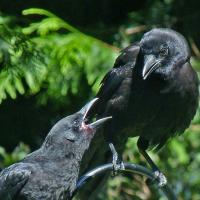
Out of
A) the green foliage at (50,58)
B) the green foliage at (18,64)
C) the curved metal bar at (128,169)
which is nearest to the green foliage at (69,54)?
the green foliage at (50,58)

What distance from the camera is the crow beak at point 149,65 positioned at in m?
5.97

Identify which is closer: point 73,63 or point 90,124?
point 90,124

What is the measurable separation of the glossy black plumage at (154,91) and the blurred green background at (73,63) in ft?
2.62

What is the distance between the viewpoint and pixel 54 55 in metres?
7.01

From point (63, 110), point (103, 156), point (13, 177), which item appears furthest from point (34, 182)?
point (63, 110)

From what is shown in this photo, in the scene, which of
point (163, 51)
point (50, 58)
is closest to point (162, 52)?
point (163, 51)

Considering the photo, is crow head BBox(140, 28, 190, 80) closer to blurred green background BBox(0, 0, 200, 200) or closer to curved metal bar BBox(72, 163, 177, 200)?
curved metal bar BBox(72, 163, 177, 200)

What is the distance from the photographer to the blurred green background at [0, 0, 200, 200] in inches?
271

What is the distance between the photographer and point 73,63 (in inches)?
278

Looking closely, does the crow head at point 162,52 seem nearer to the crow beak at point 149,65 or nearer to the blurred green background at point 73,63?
the crow beak at point 149,65

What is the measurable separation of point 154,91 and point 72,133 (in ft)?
2.43

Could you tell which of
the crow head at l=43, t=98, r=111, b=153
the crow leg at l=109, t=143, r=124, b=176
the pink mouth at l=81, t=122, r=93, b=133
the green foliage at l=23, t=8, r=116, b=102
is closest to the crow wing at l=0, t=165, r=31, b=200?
the crow head at l=43, t=98, r=111, b=153

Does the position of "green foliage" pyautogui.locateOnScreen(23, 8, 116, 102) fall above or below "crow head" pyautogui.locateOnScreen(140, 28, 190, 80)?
below

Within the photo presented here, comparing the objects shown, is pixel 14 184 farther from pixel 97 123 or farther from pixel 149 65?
pixel 149 65
